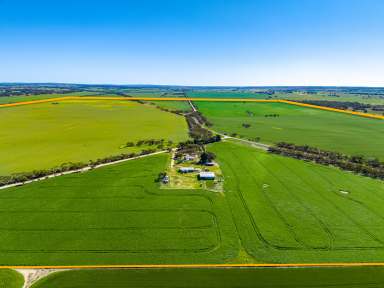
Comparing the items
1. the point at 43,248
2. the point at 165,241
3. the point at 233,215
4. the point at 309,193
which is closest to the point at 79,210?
the point at 43,248

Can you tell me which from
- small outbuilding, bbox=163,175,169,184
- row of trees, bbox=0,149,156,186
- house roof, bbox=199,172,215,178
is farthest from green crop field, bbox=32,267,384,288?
row of trees, bbox=0,149,156,186

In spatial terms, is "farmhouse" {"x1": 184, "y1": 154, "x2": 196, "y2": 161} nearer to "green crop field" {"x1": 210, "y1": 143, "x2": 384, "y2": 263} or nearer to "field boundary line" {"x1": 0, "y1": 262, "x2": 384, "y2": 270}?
"green crop field" {"x1": 210, "y1": 143, "x2": 384, "y2": 263}

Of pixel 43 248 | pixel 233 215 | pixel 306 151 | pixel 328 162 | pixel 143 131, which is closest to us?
pixel 43 248

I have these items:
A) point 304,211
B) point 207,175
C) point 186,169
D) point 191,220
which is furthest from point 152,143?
point 304,211

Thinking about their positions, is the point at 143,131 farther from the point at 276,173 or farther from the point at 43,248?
the point at 43,248

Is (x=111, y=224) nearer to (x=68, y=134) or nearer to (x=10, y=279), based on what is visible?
(x=10, y=279)

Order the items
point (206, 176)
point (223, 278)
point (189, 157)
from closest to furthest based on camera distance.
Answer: point (223, 278)
point (206, 176)
point (189, 157)
